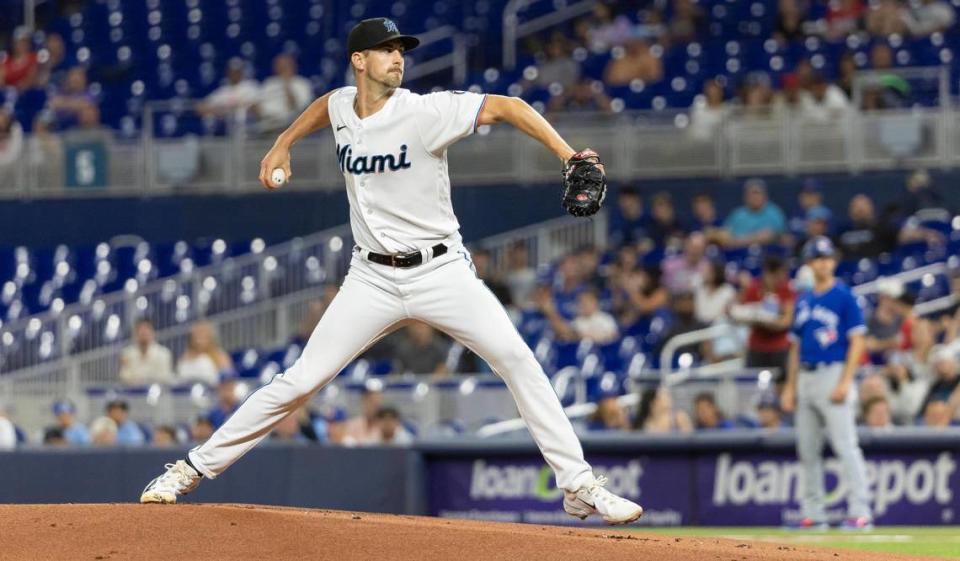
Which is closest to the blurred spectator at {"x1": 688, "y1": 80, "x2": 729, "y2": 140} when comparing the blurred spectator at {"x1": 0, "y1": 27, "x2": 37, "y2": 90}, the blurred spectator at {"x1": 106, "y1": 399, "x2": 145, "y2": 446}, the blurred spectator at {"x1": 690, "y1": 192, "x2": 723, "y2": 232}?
the blurred spectator at {"x1": 690, "y1": 192, "x2": 723, "y2": 232}

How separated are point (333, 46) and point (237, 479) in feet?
32.7

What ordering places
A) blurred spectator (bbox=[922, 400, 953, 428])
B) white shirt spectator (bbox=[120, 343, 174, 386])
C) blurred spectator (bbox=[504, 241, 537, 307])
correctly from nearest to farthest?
blurred spectator (bbox=[922, 400, 953, 428]), white shirt spectator (bbox=[120, 343, 174, 386]), blurred spectator (bbox=[504, 241, 537, 307])

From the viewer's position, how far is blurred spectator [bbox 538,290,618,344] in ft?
51.8

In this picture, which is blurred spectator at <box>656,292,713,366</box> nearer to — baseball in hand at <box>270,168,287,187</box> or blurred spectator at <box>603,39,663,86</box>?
blurred spectator at <box>603,39,663,86</box>

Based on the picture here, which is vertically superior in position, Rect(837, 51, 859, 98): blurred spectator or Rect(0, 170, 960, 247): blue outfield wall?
Rect(837, 51, 859, 98): blurred spectator

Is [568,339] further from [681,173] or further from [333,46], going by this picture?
[333,46]

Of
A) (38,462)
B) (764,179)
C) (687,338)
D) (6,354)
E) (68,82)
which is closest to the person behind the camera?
(38,462)

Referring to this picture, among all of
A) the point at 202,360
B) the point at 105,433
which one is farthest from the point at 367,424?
the point at 202,360

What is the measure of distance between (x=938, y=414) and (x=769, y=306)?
8.03 feet

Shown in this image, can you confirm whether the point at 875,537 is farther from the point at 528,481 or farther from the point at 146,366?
the point at 146,366

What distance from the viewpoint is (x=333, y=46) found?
71.2 feet

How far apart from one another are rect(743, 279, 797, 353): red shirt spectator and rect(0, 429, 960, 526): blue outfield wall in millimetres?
1973

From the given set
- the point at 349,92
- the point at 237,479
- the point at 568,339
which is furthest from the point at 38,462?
the point at 349,92

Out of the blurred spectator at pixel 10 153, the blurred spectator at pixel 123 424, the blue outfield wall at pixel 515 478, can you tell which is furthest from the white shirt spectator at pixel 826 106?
the blurred spectator at pixel 10 153
